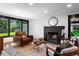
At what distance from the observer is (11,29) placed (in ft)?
6.28

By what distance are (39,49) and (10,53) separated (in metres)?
0.70

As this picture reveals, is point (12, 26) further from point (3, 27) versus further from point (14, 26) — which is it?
point (3, 27)

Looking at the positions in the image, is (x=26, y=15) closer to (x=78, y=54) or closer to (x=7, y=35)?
(x=7, y=35)

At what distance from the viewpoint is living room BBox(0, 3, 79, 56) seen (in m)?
1.85

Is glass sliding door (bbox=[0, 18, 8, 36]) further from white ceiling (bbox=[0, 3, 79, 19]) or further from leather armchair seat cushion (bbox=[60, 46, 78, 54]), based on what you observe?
leather armchair seat cushion (bbox=[60, 46, 78, 54])

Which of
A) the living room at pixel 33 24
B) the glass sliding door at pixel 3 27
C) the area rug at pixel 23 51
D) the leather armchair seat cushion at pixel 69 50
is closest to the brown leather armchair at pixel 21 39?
the living room at pixel 33 24

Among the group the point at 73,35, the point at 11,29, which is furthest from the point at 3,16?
the point at 73,35

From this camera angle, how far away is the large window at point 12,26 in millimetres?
1852

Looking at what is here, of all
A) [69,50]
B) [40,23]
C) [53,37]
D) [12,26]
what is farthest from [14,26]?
[69,50]

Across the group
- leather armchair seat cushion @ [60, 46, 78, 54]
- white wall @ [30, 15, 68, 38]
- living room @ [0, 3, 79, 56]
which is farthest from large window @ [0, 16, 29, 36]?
leather armchair seat cushion @ [60, 46, 78, 54]

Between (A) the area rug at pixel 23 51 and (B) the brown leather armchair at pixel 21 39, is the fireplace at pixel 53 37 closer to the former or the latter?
(A) the area rug at pixel 23 51

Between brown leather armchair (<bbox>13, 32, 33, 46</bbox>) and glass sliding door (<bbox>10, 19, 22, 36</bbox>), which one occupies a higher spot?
glass sliding door (<bbox>10, 19, 22, 36</bbox>)

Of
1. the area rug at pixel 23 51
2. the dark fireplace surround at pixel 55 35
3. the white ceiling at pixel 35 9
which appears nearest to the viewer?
the white ceiling at pixel 35 9

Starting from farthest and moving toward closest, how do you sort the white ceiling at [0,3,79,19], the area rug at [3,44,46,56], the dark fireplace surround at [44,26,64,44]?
1. the dark fireplace surround at [44,26,64,44]
2. the area rug at [3,44,46,56]
3. the white ceiling at [0,3,79,19]
